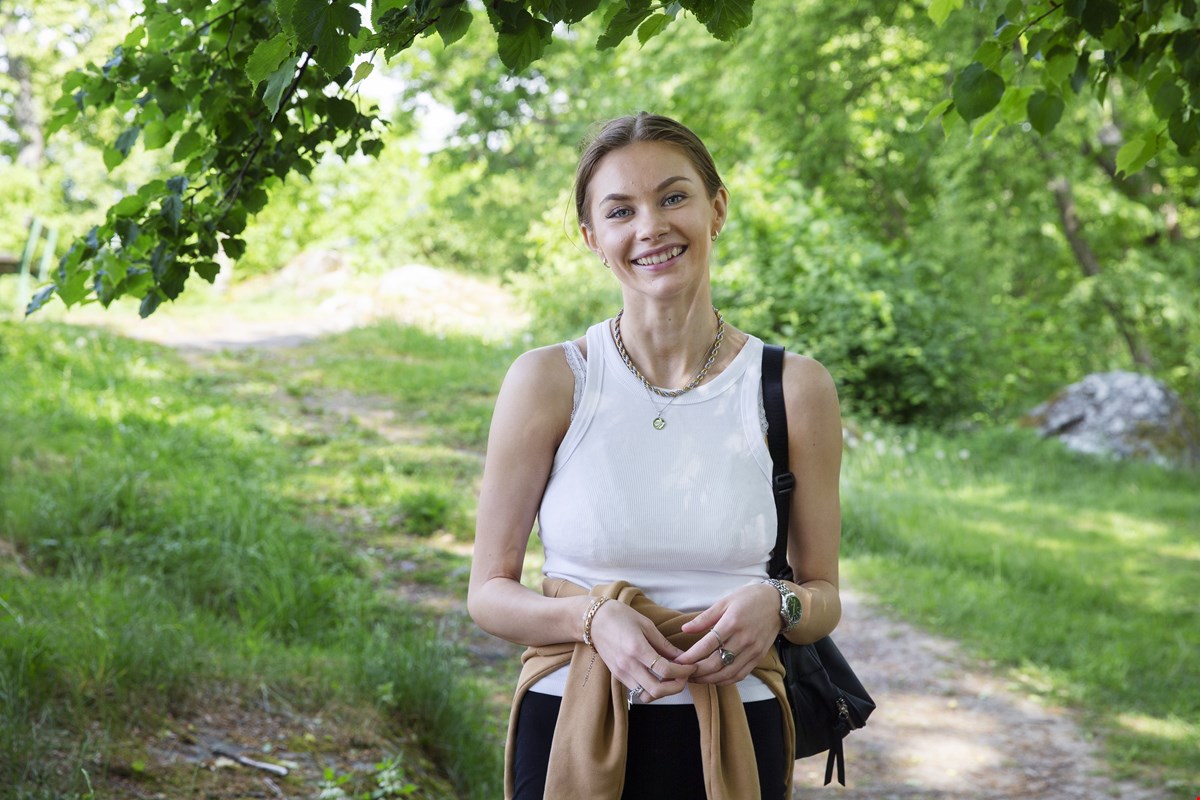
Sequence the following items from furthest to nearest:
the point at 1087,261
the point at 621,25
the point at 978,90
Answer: the point at 1087,261, the point at 978,90, the point at 621,25

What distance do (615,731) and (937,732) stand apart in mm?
3641

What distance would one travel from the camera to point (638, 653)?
192cm

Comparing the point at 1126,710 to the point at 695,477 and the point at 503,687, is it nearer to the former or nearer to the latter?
the point at 503,687

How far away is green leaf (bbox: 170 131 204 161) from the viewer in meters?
2.71

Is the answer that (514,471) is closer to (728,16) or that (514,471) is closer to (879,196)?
(728,16)

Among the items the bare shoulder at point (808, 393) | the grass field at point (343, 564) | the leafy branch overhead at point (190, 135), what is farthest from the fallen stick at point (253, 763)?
the bare shoulder at point (808, 393)

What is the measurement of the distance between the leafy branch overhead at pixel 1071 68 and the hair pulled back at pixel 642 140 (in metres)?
1.04

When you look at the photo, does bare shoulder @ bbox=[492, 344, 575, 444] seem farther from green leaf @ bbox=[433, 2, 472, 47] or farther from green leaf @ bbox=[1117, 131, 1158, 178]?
green leaf @ bbox=[1117, 131, 1158, 178]

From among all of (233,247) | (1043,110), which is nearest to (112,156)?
(233,247)

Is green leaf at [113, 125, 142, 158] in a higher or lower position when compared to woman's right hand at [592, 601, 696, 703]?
higher

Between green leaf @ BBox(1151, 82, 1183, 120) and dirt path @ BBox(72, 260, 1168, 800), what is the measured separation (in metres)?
2.69

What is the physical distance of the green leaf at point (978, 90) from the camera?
2.97 meters

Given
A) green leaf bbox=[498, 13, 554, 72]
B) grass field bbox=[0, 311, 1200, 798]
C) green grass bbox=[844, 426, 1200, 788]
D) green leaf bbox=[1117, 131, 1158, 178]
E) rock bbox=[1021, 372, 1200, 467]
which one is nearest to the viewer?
green leaf bbox=[498, 13, 554, 72]

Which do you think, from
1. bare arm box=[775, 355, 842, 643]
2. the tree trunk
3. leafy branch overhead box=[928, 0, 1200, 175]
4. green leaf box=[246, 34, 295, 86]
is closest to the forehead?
bare arm box=[775, 355, 842, 643]
